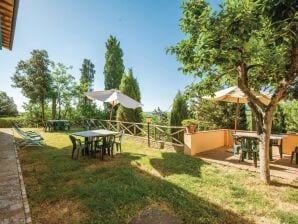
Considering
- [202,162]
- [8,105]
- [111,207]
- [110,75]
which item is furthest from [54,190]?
[8,105]

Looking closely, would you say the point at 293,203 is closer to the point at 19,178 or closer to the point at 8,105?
the point at 19,178

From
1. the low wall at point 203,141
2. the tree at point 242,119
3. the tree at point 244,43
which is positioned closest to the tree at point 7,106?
the low wall at point 203,141

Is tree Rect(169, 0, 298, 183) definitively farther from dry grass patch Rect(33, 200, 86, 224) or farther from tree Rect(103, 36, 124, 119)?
tree Rect(103, 36, 124, 119)

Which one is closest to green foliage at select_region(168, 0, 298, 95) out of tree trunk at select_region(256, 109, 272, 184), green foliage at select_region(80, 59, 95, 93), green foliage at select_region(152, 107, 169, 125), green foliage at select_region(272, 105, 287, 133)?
tree trunk at select_region(256, 109, 272, 184)

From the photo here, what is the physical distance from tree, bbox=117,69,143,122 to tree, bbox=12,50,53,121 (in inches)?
346

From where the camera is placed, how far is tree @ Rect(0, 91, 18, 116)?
26741 millimetres

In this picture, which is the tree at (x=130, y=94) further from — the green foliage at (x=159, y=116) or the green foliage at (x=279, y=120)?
the green foliage at (x=279, y=120)

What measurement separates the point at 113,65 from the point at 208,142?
20230 millimetres

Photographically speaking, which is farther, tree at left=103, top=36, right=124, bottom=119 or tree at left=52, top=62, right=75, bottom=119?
tree at left=103, top=36, right=124, bottom=119

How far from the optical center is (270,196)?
13.6 ft

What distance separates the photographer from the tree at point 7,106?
2674 centimetres

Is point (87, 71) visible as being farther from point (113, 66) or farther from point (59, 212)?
point (59, 212)

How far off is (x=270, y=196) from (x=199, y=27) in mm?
3833

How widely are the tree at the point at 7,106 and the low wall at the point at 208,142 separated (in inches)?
1099
